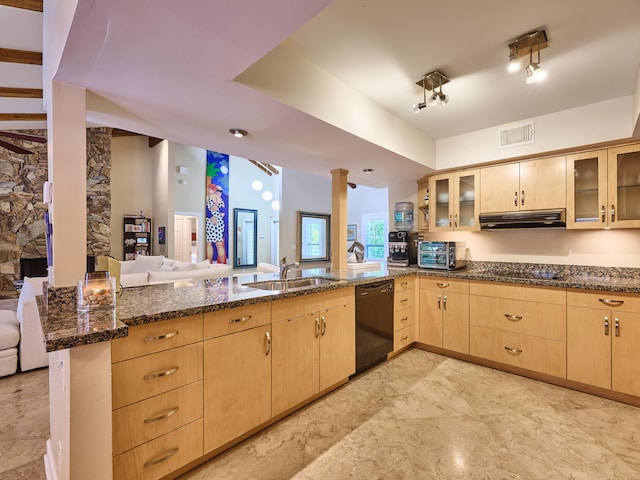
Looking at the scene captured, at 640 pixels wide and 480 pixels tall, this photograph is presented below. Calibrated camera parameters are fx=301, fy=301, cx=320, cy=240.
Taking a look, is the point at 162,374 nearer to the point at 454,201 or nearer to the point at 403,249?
the point at 403,249

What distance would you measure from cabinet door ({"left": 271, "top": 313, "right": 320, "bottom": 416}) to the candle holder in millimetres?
937

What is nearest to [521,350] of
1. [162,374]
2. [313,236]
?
[162,374]

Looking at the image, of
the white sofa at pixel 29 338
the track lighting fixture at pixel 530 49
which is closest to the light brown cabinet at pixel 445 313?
the track lighting fixture at pixel 530 49

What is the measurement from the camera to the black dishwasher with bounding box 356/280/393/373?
2729 millimetres

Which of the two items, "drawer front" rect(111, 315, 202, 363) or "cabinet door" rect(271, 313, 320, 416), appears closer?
"drawer front" rect(111, 315, 202, 363)

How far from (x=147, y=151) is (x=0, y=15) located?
6.36 m

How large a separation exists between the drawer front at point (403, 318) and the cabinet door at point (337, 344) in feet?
2.33

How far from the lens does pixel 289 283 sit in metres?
2.85

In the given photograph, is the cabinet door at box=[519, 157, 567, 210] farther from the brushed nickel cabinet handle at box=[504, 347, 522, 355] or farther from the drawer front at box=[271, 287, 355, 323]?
the drawer front at box=[271, 287, 355, 323]

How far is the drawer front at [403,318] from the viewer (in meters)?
3.18

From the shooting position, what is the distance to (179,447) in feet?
5.05

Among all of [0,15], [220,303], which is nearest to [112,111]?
[0,15]

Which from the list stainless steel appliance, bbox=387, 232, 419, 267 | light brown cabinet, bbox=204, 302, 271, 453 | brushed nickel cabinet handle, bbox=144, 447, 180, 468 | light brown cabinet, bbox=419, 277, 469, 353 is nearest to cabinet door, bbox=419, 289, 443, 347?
light brown cabinet, bbox=419, 277, 469, 353

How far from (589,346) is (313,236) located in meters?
6.00
